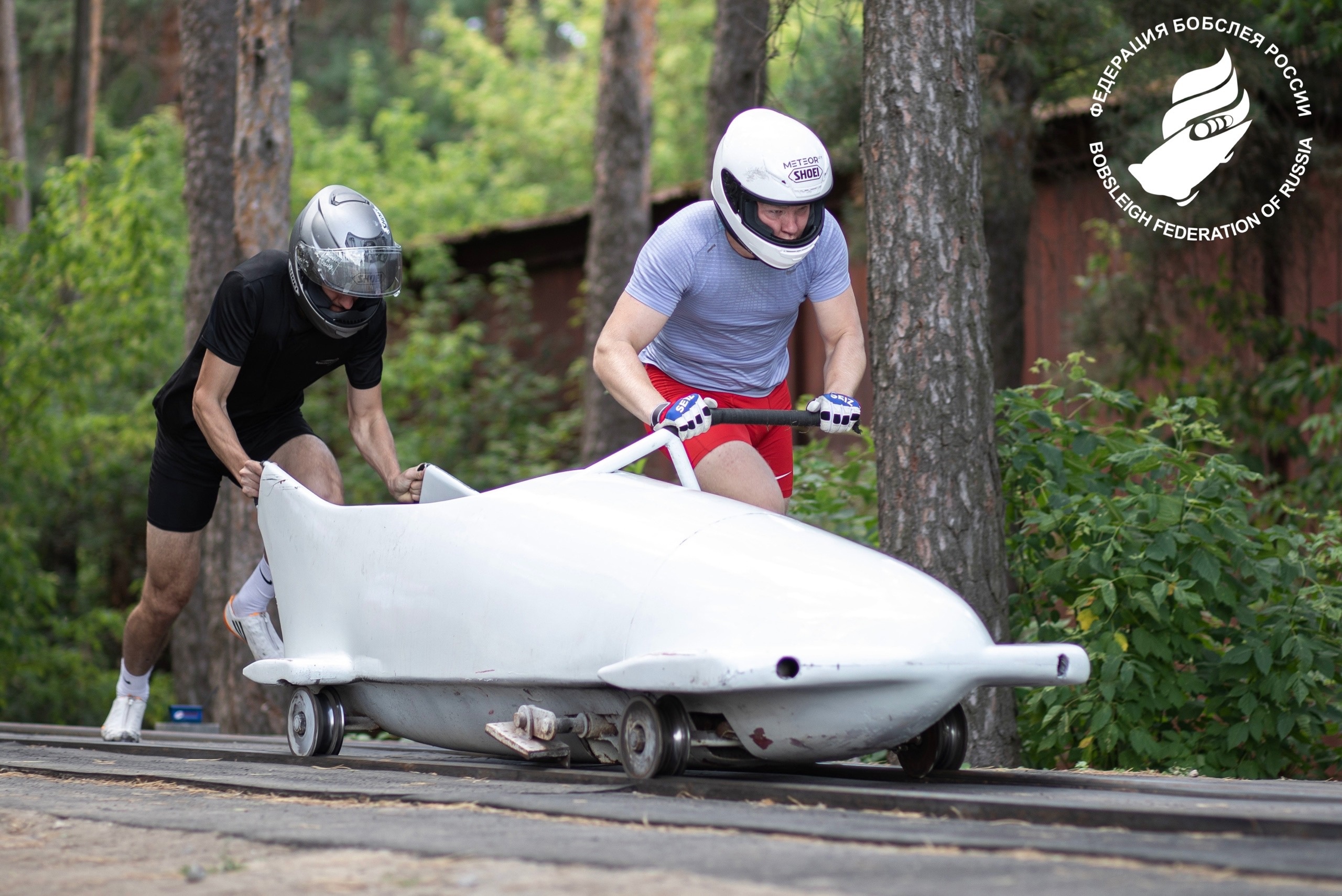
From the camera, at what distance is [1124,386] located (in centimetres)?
Answer: 1144

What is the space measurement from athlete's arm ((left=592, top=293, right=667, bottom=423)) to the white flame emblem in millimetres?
6310

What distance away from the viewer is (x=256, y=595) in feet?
19.4

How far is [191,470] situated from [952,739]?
10.4 feet

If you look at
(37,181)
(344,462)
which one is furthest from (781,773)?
(37,181)

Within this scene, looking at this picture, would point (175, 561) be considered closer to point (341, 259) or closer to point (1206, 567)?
point (341, 259)

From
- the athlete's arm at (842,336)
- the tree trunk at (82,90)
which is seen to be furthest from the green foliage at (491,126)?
the athlete's arm at (842,336)

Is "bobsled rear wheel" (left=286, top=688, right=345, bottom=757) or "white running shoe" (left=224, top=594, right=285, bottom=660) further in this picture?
"white running shoe" (left=224, top=594, right=285, bottom=660)

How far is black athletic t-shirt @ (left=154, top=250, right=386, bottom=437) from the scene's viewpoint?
539cm

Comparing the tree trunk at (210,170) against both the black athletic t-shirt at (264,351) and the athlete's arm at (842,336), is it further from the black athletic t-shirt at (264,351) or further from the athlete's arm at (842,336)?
the athlete's arm at (842,336)

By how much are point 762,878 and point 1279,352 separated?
30.6ft

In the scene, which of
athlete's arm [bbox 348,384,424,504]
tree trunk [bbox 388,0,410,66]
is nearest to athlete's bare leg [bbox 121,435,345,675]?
athlete's arm [bbox 348,384,424,504]

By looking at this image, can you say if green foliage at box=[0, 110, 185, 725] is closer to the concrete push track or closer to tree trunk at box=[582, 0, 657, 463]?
tree trunk at box=[582, 0, 657, 463]

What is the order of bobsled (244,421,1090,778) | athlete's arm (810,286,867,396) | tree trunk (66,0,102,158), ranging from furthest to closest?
tree trunk (66,0,102,158), athlete's arm (810,286,867,396), bobsled (244,421,1090,778)

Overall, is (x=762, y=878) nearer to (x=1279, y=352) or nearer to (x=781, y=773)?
(x=781, y=773)
